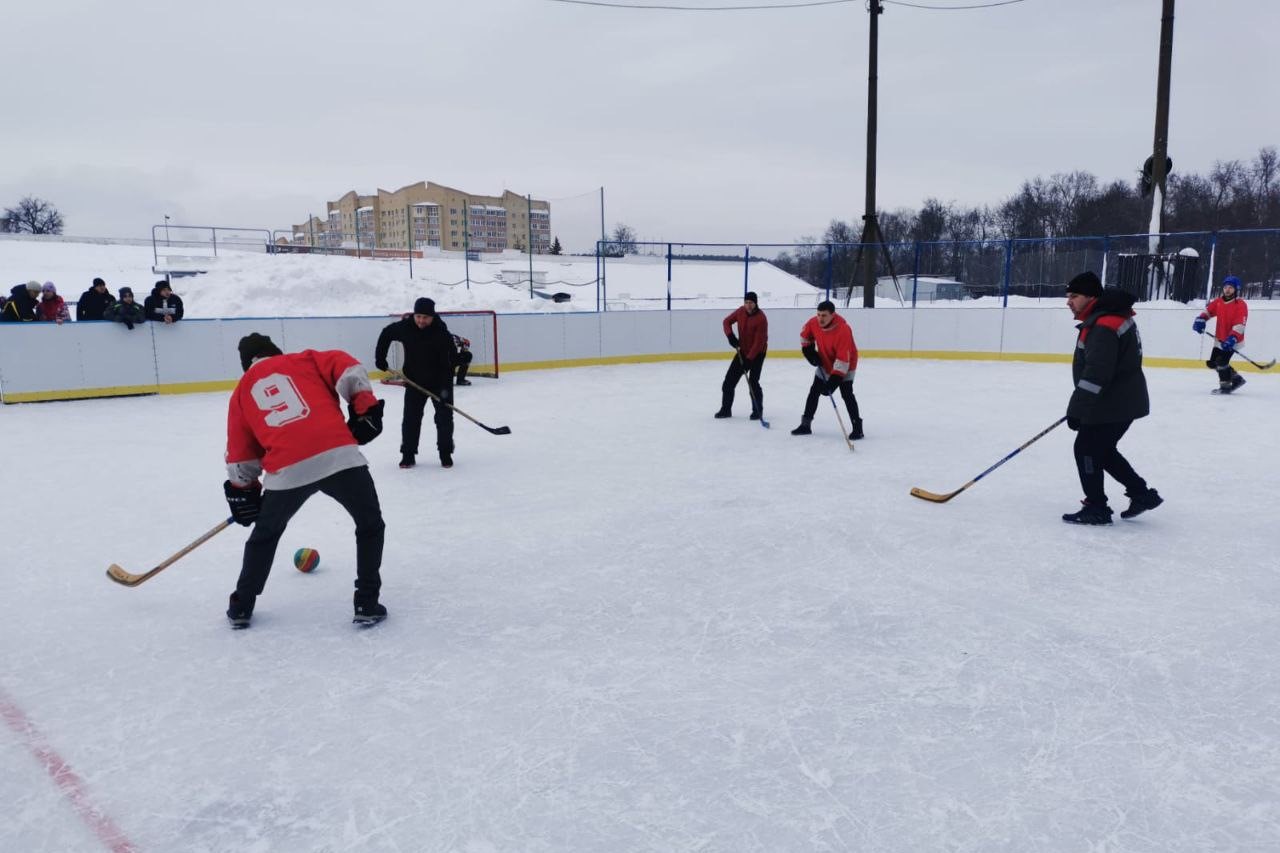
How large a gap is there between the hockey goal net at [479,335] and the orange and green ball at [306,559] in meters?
7.91

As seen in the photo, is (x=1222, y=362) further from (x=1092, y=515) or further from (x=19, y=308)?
(x=19, y=308)

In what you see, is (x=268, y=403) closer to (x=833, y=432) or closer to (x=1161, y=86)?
(x=833, y=432)

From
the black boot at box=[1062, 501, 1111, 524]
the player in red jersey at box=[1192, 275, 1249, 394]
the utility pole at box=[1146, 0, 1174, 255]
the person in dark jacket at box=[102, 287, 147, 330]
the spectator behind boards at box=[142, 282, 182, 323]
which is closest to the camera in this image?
the black boot at box=[1062, 501, 1111, 524]

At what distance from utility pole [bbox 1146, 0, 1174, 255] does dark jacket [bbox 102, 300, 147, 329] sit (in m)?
14.8

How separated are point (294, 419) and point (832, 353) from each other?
4904mm

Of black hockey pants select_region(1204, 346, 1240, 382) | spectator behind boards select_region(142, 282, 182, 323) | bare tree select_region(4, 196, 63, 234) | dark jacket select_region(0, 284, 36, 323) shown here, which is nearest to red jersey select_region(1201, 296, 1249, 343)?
black hockey pants select_region(1204, 346, 1240, 382)

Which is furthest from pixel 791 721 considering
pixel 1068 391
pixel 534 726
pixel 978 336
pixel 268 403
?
pixel 978 336

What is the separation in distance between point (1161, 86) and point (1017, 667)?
49.9 ft

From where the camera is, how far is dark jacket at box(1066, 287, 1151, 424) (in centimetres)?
423

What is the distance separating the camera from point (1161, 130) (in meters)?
14.4

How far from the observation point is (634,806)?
2174mm

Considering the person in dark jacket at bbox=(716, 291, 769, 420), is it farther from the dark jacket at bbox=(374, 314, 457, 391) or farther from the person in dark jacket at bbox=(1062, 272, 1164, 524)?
the person in dark jacket at bbox=(1062, 272, 1164, 524)

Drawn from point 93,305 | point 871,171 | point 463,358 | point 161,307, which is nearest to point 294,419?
point 463,358

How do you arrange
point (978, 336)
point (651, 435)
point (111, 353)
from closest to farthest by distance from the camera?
point (651, 435) → point (111, 353) → point (978, 336)
